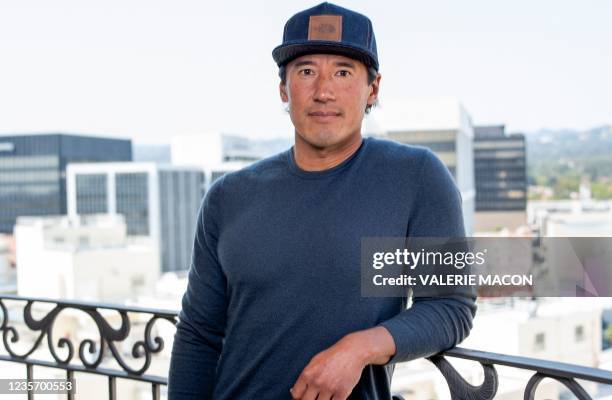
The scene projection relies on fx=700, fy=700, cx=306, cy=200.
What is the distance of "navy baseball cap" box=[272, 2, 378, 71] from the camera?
109 centimetres

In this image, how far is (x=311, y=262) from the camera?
1.09 metres

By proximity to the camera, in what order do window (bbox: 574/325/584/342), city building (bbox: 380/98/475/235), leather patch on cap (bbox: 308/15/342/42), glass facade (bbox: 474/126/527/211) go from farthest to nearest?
glass facade (bbox: 474/126/527/211) < city building (bbox: 380/98/475/235) < window (bbox: 574/325/584/342) < leather patch on cap (bbox: 308/15/342/42)

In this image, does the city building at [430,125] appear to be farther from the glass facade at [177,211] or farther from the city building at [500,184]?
the city building at [500,184]

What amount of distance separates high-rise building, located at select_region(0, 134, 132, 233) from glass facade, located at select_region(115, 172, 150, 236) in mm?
7479

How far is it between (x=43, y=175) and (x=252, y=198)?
214ft

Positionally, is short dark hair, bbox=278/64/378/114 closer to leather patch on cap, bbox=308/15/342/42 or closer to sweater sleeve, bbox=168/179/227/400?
leather patch on cap, bbox=308/15/342/42

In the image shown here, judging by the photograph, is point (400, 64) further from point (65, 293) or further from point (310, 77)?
point (310, 77)

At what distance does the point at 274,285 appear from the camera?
1114 mm

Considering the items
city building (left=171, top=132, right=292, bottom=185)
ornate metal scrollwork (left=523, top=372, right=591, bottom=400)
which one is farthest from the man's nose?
city building (left=171, top=132, right=292, bottom=185)

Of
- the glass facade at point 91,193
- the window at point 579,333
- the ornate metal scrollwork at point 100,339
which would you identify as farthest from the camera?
the glass facade at point 91,193

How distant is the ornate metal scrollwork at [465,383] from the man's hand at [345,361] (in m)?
0.16

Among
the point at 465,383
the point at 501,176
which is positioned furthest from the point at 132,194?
the point at 465,383

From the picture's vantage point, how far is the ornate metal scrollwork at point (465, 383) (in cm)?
108

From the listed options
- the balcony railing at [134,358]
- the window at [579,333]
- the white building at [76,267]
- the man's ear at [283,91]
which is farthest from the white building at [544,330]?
the white building at [76,267]
